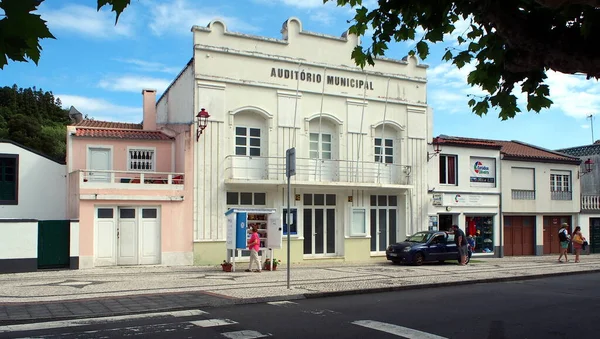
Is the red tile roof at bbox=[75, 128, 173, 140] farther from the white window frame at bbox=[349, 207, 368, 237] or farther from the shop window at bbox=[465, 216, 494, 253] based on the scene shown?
the shop window at bbox=[465, 216, 494, 253]

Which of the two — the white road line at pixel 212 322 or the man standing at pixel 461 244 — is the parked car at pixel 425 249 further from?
the white road line at pixel 212 322

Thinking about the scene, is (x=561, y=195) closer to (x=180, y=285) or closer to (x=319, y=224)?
(x=319, y=224)

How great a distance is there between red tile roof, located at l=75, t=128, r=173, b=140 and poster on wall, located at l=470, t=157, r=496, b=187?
14.9m

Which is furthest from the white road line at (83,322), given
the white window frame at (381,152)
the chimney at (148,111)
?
the chimney at (148,111)

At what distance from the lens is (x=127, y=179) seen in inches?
847

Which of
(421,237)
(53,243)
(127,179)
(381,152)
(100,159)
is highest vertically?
(381,152)

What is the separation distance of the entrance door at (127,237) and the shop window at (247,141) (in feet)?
16.1

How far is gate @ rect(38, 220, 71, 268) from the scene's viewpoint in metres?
17.9

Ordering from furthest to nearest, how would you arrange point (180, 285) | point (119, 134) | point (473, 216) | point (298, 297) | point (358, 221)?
point (473, 216), point (358, 221), point (119, 134), point (180, 285), point (298, 297)

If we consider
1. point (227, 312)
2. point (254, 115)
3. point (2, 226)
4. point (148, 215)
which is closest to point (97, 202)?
point (148, 215)

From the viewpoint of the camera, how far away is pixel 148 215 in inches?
810

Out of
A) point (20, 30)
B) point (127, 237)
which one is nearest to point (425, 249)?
point (127, 237)

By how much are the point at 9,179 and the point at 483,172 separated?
21.4 meters

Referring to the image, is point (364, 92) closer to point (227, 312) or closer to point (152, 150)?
point (152, 150)
